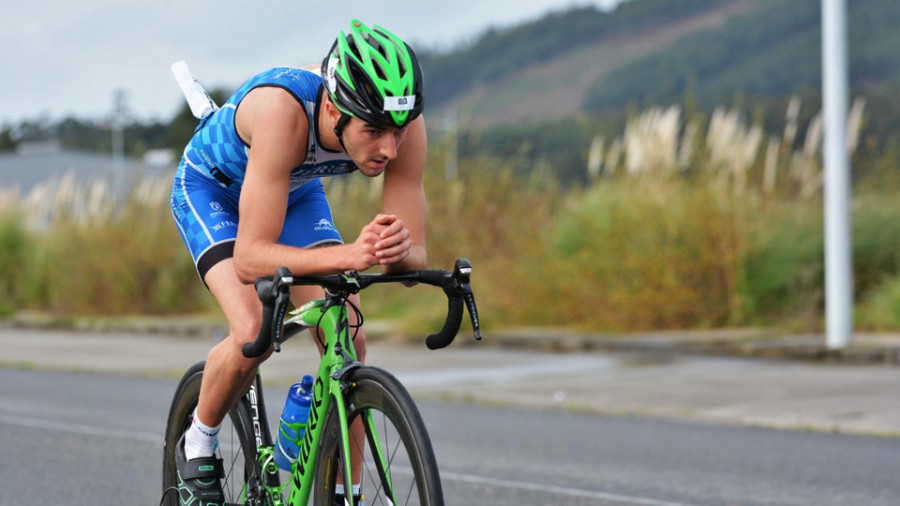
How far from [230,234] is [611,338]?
1005cm

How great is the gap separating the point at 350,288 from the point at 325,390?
0.98 ft

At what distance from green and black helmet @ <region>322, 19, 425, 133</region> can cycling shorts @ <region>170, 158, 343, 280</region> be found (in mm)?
873

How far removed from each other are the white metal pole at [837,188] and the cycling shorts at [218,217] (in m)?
9.04

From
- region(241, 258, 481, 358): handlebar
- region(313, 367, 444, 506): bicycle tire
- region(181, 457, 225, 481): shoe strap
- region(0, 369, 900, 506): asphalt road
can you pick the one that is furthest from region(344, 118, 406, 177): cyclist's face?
region(0, 369, 900, 506): asphalt road

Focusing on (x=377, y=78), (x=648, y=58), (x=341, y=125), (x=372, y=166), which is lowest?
(x=372, y=166)

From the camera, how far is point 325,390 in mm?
3799

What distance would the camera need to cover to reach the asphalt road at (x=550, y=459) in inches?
259

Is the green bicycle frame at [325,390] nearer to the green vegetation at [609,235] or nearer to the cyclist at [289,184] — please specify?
the cyclist at [289,184]

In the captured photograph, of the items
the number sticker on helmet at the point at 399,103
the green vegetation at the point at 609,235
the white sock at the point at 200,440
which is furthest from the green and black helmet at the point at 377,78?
the green vegetation at the point at 609,235

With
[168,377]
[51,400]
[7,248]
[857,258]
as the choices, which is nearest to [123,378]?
[168,377]

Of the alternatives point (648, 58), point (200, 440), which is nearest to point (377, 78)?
point (200, 440)

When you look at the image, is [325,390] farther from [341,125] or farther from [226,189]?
[226,189]

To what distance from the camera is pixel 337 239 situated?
4.61m

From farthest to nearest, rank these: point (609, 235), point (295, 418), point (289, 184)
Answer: point (609, 235) → point (289, 184) → point (295, 418)
